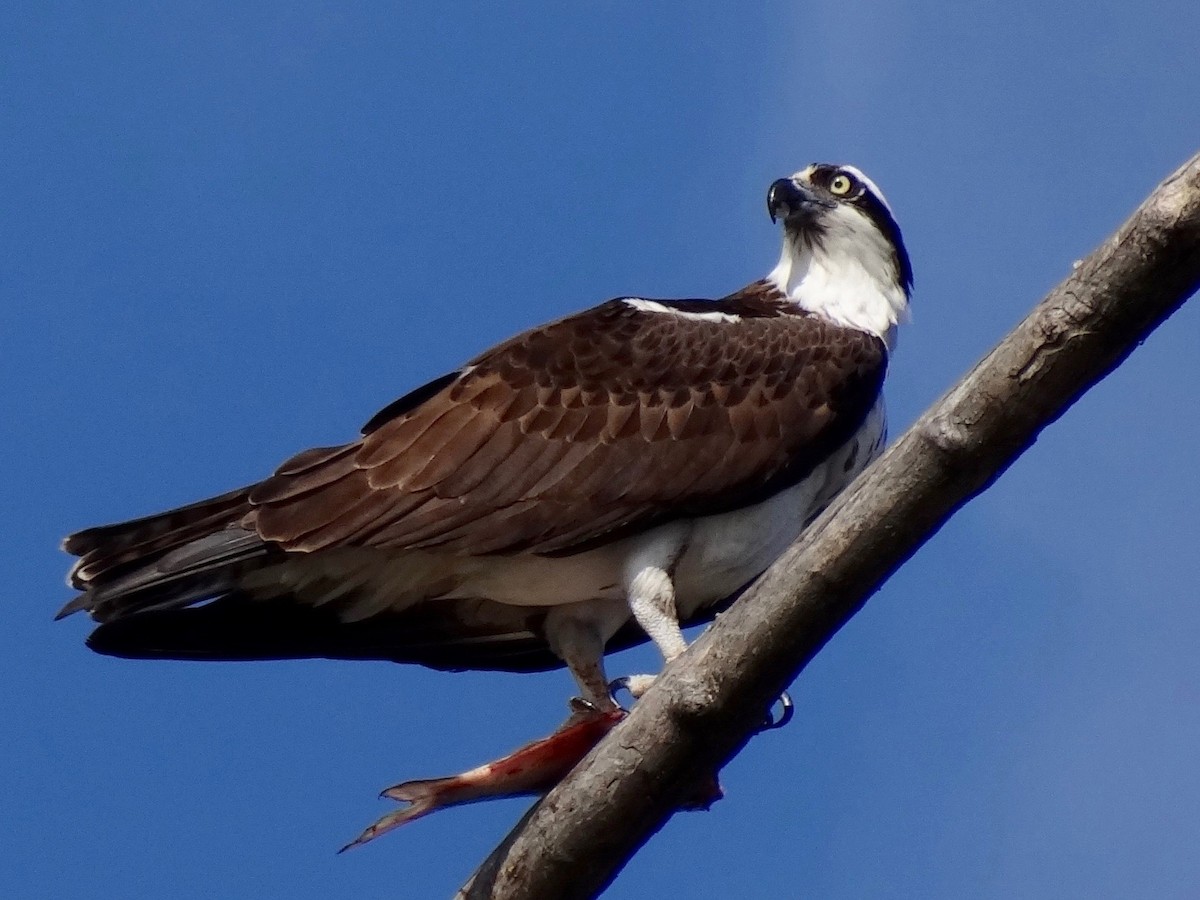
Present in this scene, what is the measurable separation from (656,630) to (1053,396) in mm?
2351

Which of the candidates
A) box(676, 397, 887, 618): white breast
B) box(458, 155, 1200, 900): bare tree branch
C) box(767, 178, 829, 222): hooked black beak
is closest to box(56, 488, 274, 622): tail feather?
box(676, 397, 887, 618): white breast

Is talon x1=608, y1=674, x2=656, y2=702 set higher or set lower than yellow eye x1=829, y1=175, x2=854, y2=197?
lower

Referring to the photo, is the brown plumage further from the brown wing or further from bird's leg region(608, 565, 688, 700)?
bird's leg region(608, 565, 688, 700)

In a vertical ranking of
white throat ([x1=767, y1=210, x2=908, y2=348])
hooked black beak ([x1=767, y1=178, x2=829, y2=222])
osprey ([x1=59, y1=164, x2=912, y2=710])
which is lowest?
osprey ([x1=59, y1=164, x2=912, y2=710])

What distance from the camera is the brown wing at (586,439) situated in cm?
647

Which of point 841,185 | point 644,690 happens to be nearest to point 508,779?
point 644,690

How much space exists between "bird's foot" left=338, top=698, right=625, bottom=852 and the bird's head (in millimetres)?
2588

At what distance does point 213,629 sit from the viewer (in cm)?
660

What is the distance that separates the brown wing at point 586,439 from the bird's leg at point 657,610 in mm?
200

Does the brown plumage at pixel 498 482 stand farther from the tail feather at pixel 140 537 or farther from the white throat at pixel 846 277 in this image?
the white throat at pixel 846 277

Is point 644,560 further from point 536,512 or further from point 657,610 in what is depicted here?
point 536,512

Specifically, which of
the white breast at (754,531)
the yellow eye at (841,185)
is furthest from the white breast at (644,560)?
the yellow eye at (841,185)

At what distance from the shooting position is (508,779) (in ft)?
18.2

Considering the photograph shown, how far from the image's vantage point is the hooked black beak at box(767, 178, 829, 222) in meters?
7.94
